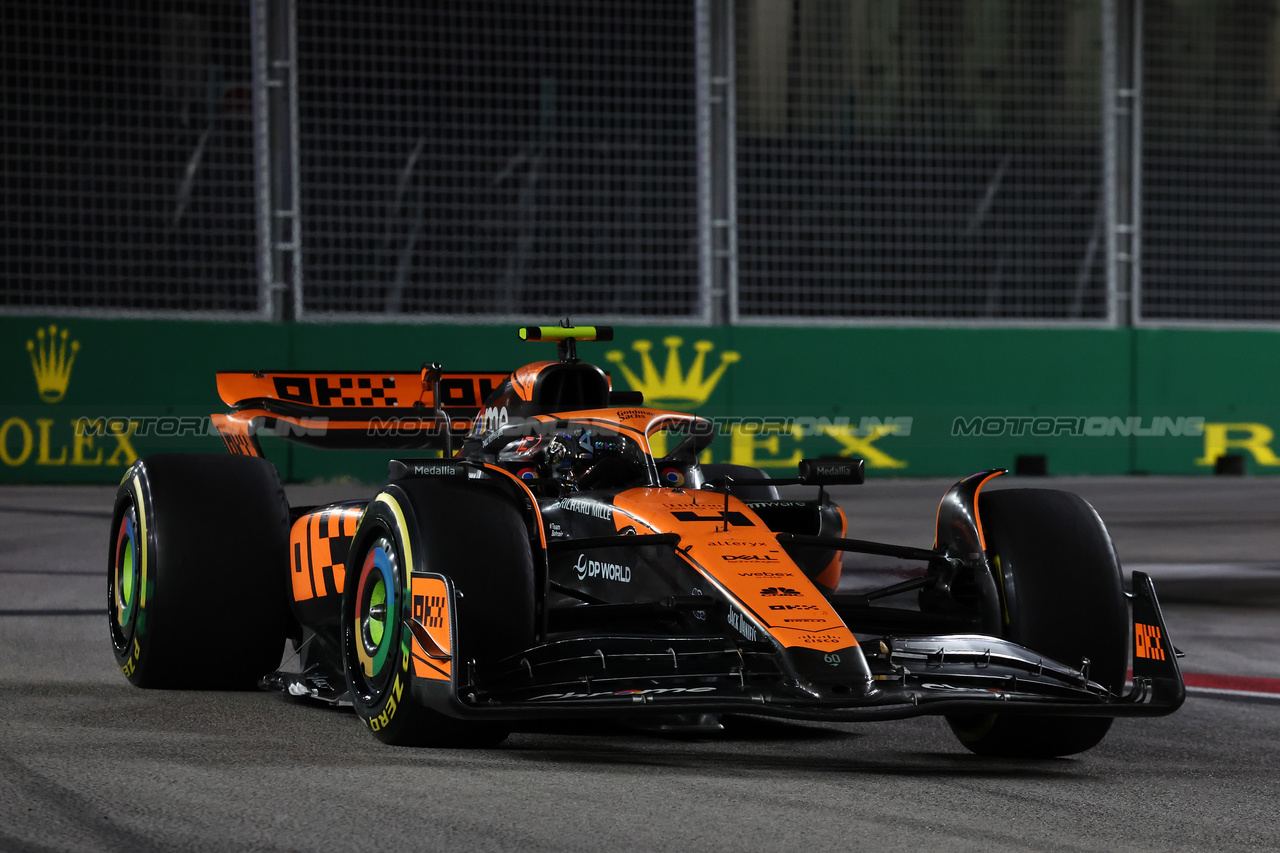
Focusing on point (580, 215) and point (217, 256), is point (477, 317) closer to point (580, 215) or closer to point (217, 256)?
point (580, 215)

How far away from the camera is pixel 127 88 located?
1422 cm

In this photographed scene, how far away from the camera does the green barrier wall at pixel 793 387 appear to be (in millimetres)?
14047

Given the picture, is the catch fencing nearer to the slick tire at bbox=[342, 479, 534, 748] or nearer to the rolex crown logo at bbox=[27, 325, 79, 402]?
the rolex crown logo at bbox=[27, 325, 79, 402]

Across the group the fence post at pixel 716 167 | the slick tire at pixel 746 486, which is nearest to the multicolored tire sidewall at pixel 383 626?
the slick tire at pixel 746 486

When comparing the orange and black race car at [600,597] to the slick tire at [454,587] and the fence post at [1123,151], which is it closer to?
the slick tire at [454,587]

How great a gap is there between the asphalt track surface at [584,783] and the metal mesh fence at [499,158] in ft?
28.3

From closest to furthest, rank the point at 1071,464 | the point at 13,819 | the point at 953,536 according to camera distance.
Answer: the point at 13,819, the point at 953,536, the point at 1071,464

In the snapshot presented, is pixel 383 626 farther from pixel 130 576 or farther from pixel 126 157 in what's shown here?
pixel 126 157

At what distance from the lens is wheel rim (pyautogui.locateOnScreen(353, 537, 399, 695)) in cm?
456

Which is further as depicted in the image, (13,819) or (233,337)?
(233,337)

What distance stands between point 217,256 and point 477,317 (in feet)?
7.55

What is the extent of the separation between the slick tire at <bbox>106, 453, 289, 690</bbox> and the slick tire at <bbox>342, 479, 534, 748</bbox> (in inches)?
43.0

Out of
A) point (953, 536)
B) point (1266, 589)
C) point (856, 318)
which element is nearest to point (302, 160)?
point (856, 318)

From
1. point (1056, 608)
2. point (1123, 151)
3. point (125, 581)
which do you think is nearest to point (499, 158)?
point (1123, 151)
